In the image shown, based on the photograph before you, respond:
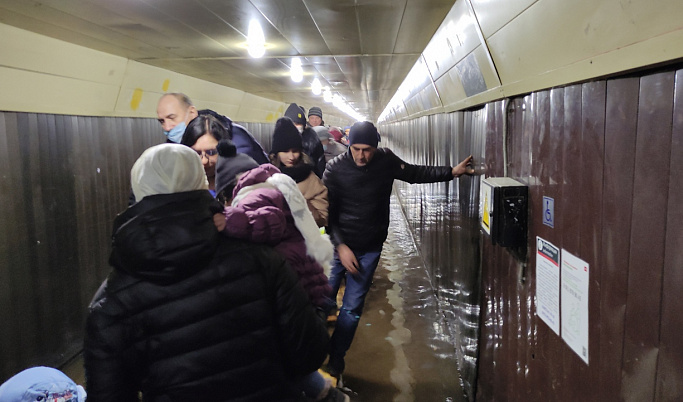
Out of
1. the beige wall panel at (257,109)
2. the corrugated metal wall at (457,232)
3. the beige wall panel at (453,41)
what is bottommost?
the corrugated metal wall at (457,232)

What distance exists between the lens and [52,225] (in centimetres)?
404

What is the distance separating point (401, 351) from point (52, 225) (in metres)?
3.22

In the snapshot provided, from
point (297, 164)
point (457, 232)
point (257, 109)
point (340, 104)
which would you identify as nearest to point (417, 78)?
point (457, 232)

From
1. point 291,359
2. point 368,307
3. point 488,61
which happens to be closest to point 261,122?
point 368,307

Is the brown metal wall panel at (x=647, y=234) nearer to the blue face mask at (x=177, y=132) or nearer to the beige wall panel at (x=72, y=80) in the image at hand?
the blue face mask at (x=177, y=132)

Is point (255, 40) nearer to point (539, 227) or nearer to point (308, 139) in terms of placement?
point (308, 139)

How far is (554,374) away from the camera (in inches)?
70.2

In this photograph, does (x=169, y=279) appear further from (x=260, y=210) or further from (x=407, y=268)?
(x=407, y=268)

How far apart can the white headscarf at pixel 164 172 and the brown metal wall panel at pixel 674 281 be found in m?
1.36

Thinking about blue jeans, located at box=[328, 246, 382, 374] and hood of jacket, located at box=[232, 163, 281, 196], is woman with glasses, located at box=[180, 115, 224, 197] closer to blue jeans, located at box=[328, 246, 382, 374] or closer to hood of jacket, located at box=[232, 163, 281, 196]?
hood of jacket, located at box=[232, 163, 281, 196]

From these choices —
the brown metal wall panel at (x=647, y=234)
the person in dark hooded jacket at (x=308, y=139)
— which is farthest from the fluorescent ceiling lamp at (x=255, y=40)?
the brown metal wall panel at (x=647, y=234)

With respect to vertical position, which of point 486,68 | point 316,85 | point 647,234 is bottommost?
point 647,234

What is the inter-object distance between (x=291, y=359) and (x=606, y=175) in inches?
49.3

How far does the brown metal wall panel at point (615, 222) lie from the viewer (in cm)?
129
